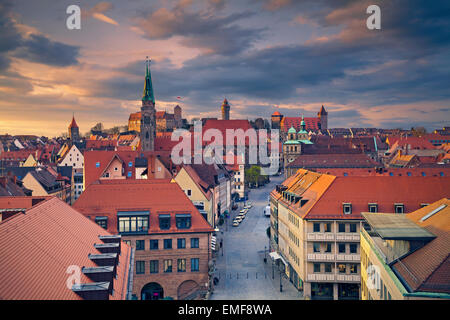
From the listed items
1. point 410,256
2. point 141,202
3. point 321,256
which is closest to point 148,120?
point 141,202

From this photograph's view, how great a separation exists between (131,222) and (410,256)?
28049 mm

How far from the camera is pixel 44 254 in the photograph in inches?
675

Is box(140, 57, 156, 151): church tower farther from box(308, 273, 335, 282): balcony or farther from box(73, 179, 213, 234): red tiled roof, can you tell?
box(308, 273, 335, 282): balcony

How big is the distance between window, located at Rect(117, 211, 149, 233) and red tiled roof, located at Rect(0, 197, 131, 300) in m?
14.9

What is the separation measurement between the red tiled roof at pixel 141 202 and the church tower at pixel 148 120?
326ft

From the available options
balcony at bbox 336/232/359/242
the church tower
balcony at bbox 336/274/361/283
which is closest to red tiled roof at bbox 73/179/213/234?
balcony at bbox 336/232/359/242

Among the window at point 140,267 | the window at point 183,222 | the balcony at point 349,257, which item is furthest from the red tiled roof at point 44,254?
the balcony at point 349,257

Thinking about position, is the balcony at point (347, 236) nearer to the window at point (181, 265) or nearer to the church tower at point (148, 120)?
the window at point (181, 265)

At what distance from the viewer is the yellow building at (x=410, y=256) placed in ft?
59.0

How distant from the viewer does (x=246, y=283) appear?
45.9 metres

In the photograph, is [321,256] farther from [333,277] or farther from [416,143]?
[416,143]
